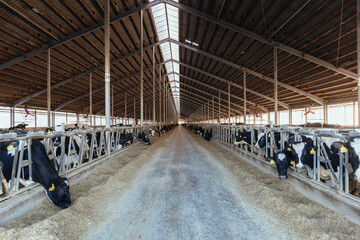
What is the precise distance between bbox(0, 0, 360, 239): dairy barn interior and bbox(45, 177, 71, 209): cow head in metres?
0.02

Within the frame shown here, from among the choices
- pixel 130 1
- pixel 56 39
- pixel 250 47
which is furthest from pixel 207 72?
pixel 56 39

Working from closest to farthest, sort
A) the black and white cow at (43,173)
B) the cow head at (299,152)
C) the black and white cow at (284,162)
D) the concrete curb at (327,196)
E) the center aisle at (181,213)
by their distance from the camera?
1. the center aisle at (181,213)
2. the concrete curb at (327,196)
3. the black and white cow at (43,173)
4. the cow head at (299,152)
5. the black and white cow at (284,162)

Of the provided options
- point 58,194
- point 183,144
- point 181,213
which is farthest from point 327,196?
point 183,144

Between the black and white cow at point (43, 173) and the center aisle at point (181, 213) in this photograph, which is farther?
the black and white cow at point (43, 173)

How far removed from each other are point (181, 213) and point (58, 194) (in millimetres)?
2157

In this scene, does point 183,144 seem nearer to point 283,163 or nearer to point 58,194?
point 283,163

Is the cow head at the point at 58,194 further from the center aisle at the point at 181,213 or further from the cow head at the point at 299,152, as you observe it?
the cow head at the point at 299,152

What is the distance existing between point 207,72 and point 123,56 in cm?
1003

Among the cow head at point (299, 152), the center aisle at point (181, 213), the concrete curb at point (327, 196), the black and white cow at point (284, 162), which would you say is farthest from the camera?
the black and white cow at point (284, 162)

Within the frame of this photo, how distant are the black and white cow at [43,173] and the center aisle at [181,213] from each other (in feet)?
2.77

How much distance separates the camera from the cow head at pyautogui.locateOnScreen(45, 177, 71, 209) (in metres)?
2.78

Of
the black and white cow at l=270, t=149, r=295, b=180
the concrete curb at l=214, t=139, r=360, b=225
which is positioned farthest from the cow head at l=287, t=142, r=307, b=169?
the concrete curb at l=214, t=139, r=360, b=225

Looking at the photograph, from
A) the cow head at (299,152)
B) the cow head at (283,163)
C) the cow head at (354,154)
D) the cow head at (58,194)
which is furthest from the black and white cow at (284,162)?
the cow head at (58,194)

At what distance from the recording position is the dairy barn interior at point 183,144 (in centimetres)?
255
